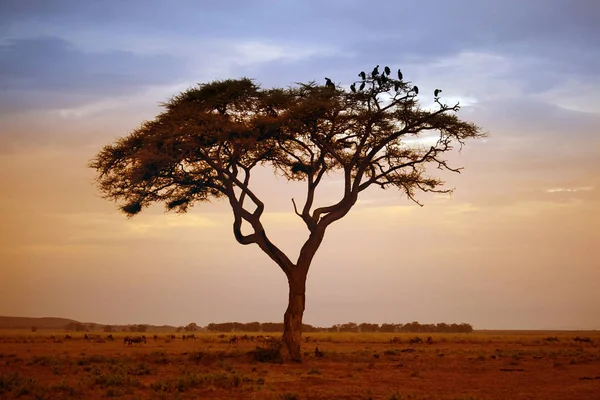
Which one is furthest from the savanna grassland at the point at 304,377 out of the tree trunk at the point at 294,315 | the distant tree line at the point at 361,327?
the distant tree line at the point at 361,327

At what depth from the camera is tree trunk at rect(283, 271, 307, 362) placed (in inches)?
1037

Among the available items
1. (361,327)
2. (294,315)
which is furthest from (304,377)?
(361,327)

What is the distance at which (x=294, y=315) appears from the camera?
86.8 ft

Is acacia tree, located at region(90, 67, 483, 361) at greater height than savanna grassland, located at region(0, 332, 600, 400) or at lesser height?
greater

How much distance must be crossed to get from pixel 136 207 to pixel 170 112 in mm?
4396

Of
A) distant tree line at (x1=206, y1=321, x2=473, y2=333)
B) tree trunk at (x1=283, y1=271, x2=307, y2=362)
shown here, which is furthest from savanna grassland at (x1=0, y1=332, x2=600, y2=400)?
distant tree line at (x1=206, y1=321, x2=473, y2=333)

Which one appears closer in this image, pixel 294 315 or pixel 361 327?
pixel 294 315

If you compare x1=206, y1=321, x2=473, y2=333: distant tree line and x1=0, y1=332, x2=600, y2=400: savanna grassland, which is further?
x1=206, y1=321, x2=473, y2=333: distant tree line

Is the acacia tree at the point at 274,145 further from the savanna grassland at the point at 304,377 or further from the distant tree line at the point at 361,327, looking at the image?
the distant tree line at the point at 361,327

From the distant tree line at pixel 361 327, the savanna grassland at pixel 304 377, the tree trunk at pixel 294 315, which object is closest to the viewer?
the savanna grassland at pixel 304 377

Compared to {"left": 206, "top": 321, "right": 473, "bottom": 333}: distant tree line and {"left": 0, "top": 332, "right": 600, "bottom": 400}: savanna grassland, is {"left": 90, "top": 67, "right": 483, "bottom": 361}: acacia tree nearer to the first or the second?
{"left": 0, "top": 332, "right": 600, "bottom": 400}: savanna grassland

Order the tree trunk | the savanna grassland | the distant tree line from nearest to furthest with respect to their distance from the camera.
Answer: the savanna grassland → the tree trunk → the distant tree line

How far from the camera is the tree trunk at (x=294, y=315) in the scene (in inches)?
1037

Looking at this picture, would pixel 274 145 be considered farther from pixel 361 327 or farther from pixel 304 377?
pixel 361 327
